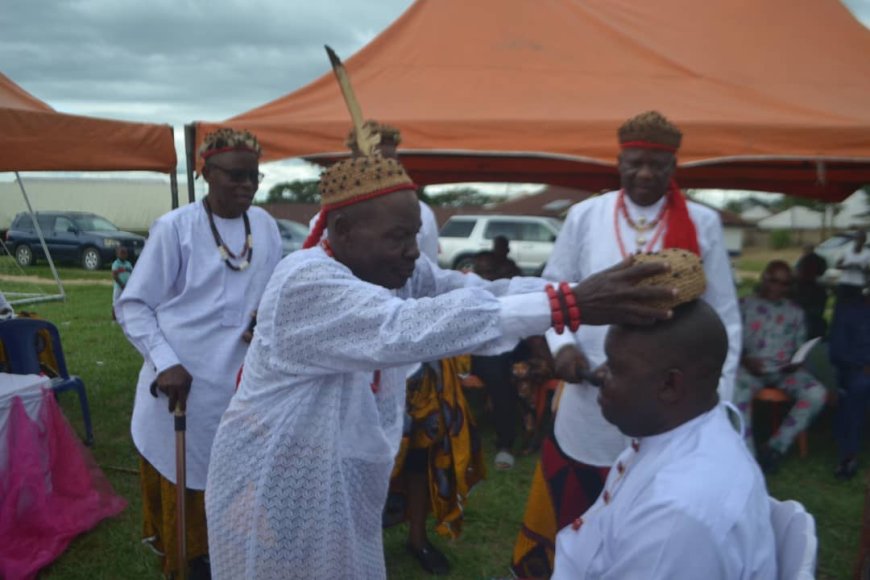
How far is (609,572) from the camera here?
62.8 inches

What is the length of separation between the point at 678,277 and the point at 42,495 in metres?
3.85

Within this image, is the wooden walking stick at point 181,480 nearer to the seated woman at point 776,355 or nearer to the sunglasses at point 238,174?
the sunglasses at point 238,174

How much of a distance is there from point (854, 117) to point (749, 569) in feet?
14.0

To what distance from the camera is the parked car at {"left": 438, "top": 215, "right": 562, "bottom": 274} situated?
18594 mm

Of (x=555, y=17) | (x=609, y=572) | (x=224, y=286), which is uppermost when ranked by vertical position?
(x=555, y=17)

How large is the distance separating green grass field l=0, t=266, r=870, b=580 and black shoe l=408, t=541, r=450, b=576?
44 millimetres

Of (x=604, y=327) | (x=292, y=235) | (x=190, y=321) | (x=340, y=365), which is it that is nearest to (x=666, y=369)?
(x=340, y=365)

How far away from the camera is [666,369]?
1642 millimetres

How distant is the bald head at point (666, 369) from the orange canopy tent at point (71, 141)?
14.1 ft

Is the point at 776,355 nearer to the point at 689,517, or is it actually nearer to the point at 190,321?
the point at 190,321

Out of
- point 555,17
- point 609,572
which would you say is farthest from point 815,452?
point 609,572

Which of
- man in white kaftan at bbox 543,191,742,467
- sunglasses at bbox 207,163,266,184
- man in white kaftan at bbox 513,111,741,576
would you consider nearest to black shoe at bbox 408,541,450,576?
man in white kaftan at bbox 513,111,741,576

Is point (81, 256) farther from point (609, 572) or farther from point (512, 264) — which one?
point (609, 572)

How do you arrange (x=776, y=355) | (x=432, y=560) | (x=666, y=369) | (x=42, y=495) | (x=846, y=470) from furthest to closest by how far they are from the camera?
(x=776, y=355) → (x=846, y=470) → (x=42, y=495) → (x=432, y=560) → (x=666, y=369)
